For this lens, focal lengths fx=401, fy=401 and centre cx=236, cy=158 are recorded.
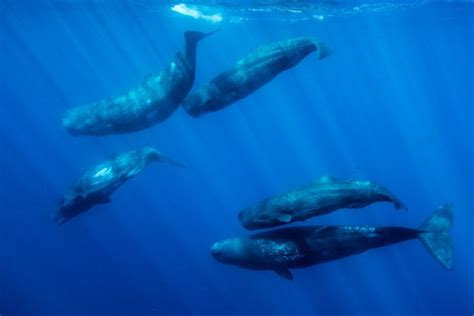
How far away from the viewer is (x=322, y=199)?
7930 millimetres

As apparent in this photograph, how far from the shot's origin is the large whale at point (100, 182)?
10.2 meters

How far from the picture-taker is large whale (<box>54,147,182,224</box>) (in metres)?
10.2

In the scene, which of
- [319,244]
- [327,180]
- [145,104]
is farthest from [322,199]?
[145,104]

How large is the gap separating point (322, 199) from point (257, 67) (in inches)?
116

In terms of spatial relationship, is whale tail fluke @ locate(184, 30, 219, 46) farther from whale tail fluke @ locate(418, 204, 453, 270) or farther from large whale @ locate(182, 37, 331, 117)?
whale tail fluke @ locate(418, 204, 453, 270)

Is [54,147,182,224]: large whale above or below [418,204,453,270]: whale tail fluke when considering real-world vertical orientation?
above

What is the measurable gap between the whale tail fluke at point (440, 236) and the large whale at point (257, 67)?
470 centimetres

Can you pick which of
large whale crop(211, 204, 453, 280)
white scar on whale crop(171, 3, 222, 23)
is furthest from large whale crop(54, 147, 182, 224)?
white scar on whale crop(171, 3, 222, 23)

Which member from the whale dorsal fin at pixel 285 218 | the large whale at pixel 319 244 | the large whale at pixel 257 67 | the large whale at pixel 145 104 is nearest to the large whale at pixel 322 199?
the whale dorsal fin at pixel 285 218

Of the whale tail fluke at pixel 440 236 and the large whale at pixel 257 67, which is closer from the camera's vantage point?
the large whale at pixel 257 67

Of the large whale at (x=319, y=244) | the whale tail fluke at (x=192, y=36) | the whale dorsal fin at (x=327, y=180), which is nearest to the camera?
the whale dorsal fin at (x=327, y=180)

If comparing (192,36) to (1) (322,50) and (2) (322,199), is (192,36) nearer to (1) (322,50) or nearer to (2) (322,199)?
(1) (322,50)

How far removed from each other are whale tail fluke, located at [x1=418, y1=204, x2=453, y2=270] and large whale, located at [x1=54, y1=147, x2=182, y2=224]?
6.30m

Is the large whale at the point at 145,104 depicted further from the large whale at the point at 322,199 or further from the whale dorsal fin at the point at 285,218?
the whale dorsal fin at the point at 285,218
